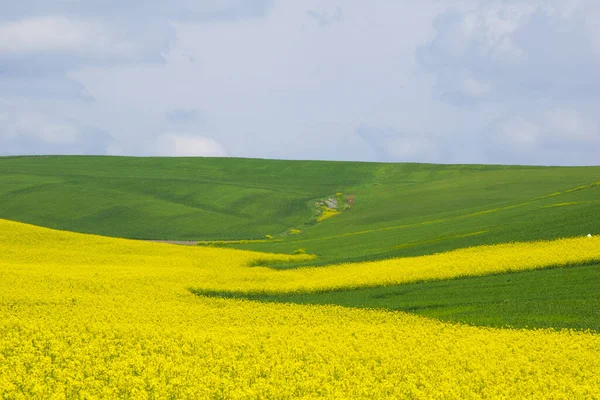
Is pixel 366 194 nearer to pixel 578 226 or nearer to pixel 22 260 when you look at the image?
pixel 578 226

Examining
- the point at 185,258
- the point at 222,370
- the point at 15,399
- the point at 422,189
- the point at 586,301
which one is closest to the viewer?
the point at 15,399

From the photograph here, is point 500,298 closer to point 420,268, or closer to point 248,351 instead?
point 420,268

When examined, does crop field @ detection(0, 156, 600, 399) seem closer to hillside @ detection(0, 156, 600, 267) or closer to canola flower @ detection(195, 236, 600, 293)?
canola flower @ detection(195, 236, 600, 293)

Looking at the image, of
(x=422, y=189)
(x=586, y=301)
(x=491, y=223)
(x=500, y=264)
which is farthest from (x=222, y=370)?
(x=422, y=189)

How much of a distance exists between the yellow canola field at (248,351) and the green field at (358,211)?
4.49 metres

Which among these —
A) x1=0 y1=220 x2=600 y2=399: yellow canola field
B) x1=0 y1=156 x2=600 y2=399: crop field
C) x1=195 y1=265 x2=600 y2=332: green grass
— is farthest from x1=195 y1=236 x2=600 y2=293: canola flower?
x1=0 y1=220 x2=600 y2=399: yellow canola field

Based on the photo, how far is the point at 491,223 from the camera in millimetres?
65188

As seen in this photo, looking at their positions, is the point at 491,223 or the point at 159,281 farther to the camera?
the point at 491,223

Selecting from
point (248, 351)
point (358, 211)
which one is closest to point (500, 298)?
point (248, 351)

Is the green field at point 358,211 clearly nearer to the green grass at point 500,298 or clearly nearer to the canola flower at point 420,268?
the green grass at point 500,298

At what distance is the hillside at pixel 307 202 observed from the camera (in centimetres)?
6382

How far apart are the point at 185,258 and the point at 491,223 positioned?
28.1 metres

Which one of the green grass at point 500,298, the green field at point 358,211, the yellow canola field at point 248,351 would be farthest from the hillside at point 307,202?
the yellow canola field at point 248,351

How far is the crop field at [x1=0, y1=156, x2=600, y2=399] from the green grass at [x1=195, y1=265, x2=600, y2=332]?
0.14 metres
